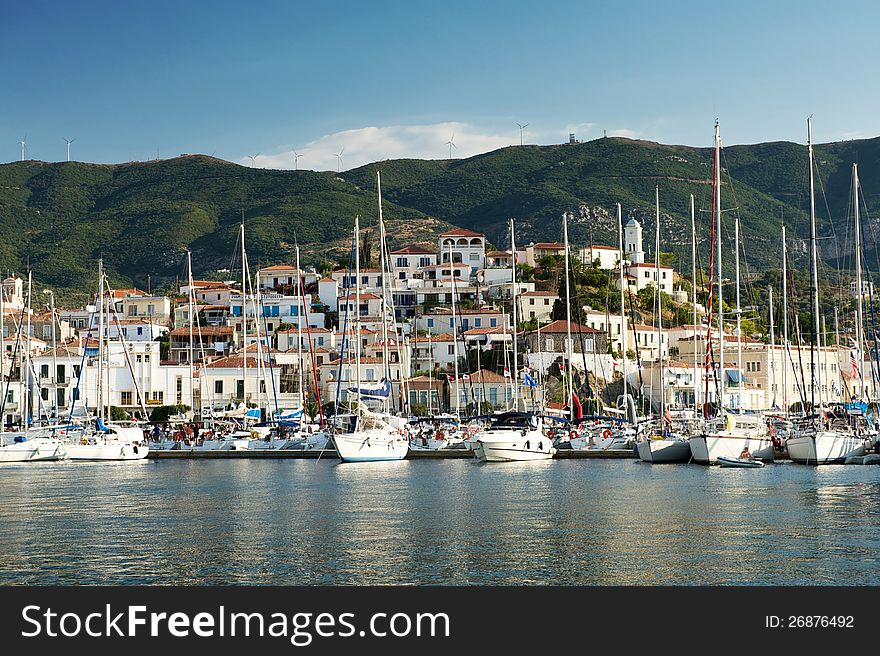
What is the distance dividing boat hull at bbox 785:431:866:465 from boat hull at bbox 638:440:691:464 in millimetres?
4624

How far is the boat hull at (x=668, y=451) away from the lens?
175ft

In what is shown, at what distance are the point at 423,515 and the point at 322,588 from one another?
1198 centimetres

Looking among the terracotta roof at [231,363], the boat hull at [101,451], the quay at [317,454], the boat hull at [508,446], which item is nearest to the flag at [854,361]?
the quay at [317,454]

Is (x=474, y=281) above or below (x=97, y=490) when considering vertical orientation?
above

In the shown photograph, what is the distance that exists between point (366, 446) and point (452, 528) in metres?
25.4

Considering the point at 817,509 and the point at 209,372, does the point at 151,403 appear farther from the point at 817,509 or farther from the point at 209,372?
the point at 817,509

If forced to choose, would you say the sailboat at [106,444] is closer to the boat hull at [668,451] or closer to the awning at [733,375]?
the boat hull at [668,451]

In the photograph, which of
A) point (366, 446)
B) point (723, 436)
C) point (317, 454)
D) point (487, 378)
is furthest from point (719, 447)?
point (487, 378)

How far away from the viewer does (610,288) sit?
10925cm

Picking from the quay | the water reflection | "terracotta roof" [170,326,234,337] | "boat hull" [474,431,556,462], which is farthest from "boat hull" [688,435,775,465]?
"terracotta roof" [170,326,234,337]

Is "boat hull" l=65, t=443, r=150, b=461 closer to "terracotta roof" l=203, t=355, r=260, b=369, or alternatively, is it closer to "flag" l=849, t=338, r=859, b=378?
"terracotta roof" l=203, t=355, r=260, b=369

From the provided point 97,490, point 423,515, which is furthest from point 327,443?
point 423,515

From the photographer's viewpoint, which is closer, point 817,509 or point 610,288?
point 817,509

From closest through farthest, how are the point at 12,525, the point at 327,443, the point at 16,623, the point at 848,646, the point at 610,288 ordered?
the point at 848,646 → the point at 16,623 → the point at 12,525 → the point at 327,443 → the point at 610,288
